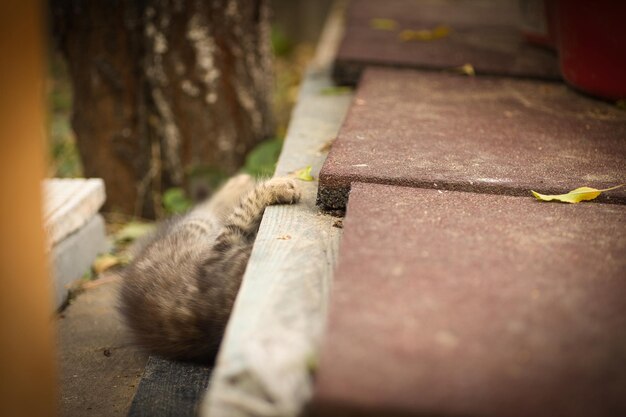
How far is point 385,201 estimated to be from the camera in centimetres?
174

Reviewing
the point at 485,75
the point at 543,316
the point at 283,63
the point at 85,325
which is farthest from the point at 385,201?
the point at 283,63

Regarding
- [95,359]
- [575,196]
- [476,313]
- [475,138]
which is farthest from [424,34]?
[476,313]

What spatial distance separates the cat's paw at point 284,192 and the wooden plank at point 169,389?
1.77 ft

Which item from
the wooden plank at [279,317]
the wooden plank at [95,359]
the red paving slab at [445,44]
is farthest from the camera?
the red paving slab at [445,44]

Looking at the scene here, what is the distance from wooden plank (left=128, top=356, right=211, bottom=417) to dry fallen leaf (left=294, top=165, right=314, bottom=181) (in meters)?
0.69

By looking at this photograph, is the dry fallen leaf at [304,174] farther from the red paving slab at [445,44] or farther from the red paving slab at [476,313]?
the red paving slab at [445,44]

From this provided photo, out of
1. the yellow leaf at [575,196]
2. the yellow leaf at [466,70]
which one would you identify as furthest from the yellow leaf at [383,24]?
the yellow leaf at [575,196]

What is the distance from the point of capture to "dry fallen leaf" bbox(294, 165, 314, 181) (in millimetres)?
2211

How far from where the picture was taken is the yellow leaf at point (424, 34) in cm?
371

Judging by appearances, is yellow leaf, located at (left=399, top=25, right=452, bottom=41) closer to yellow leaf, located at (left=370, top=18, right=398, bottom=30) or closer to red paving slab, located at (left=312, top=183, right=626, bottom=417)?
yellow leaf, located at (left=370, top=18, right=398, bottom=30)

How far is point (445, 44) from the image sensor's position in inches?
141

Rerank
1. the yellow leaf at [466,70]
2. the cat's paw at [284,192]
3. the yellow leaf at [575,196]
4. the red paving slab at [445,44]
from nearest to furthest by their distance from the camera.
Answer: the yellow leaf at [575,196] → the cat's paw at [284,192] → the yellow leaf at [466,70] → the red paving slab at [445,44]

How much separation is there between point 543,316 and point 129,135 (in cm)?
258

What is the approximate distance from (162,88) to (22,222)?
236 centimetres
